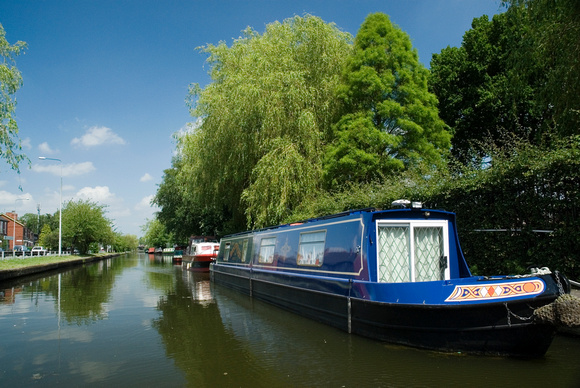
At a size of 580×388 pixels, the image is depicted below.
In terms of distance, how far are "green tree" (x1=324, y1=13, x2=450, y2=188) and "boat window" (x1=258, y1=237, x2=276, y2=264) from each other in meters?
4.73

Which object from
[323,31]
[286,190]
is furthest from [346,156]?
[323,31]

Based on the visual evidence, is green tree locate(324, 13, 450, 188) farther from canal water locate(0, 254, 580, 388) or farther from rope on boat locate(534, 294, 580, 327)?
rope on boat locate(534, 294, 580, 327)

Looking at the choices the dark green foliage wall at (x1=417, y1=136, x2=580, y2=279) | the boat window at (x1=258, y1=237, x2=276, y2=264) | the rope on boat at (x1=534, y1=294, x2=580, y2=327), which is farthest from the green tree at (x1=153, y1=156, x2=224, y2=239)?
the rope on boat at (x1=534, y1=294, x2=580, y2=327)

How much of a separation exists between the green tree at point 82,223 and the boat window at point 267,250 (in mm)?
39826

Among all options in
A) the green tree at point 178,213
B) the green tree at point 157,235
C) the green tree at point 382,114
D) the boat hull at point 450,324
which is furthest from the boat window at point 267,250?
the green tree at point 157,235

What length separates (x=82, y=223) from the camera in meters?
47.1

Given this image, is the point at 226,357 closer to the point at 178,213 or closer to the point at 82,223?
the point at 178,213

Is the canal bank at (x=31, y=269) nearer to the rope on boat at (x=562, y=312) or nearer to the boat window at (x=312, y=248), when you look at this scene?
the boat window at (x=312, y=248)

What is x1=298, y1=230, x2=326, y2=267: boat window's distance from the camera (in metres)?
9.48

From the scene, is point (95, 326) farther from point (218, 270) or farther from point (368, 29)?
point (368, 29)

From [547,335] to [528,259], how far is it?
256cm

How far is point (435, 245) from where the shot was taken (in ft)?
26.4

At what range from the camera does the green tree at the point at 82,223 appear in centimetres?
4694

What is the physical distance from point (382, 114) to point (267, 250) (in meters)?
8.01
